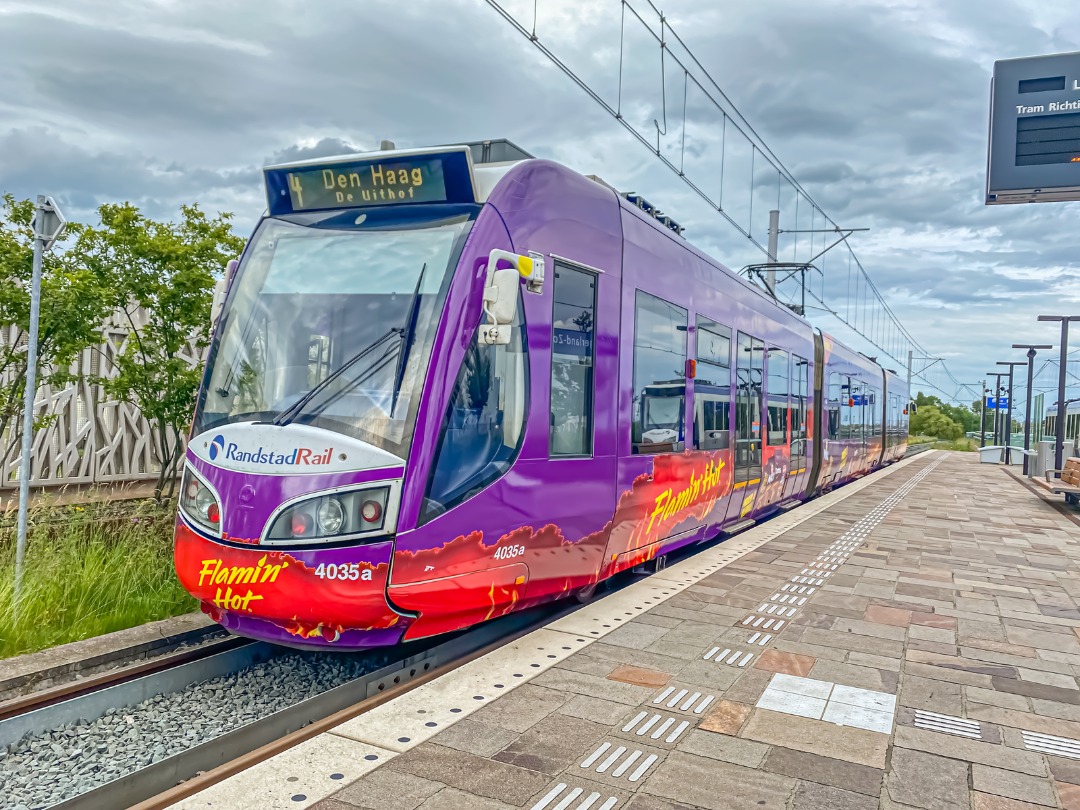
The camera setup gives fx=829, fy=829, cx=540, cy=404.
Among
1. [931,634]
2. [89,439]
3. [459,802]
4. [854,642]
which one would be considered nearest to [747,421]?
[931,634]

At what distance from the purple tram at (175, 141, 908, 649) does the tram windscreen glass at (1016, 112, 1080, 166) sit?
36.1 feet

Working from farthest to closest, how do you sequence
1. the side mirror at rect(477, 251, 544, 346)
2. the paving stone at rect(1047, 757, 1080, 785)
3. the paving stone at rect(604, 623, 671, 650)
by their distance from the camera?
the paving stone at rect(604, 623, 671, 650), the side mirror at rect(477, 251, 544, 346), the paving stone at rect(1047, 757, 1080, 785)

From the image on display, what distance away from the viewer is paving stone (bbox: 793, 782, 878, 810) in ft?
11.1

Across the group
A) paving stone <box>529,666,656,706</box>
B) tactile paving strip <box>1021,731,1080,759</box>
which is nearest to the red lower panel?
paving stone <box>529,666,656,706</box>

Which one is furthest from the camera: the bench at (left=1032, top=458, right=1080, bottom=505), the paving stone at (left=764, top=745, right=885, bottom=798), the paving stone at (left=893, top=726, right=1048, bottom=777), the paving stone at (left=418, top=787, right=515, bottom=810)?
the bench at (left=1032, top=458, right=1080, bottom=505)

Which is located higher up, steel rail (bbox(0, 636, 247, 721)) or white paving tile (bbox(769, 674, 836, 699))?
white paving tile (bbox(769, 674, 836, 699))

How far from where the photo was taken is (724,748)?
3.89 metres

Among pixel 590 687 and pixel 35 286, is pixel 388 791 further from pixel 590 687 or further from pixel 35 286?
pixel 35 286

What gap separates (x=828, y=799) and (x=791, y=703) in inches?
43.3

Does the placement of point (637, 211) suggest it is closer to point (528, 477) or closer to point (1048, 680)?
point (528, 477)

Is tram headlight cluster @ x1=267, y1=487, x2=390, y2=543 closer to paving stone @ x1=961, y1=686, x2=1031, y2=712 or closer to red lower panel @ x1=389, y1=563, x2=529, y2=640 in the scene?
red lower panel @ x1=389, y1=563, x2=529, y2=640

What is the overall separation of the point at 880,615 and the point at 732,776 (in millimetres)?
3567

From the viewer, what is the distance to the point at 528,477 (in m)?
5.30

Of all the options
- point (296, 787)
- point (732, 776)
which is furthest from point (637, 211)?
point (296, 787)
